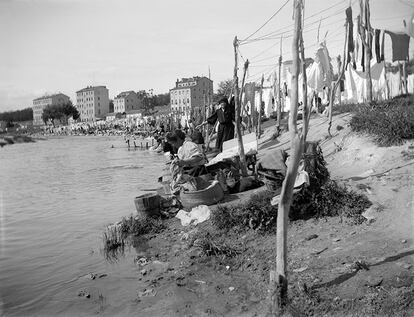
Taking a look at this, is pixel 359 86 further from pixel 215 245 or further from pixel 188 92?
pixel 188 92

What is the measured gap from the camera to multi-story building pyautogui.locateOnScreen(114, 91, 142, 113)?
405 ft

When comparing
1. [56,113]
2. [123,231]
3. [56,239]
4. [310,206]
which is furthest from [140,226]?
[56,113]

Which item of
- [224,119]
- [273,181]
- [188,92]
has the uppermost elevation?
[188,92]

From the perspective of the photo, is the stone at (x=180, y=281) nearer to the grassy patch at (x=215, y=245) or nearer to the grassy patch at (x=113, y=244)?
the grassy patch at (x=215, y=245)

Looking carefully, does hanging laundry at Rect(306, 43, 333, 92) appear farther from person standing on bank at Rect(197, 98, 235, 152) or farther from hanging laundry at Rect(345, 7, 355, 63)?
person standing on bank at Rect(197, 98, 235, 152)

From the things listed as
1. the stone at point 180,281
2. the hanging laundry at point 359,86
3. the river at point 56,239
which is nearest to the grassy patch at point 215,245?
the stone at point 180,281

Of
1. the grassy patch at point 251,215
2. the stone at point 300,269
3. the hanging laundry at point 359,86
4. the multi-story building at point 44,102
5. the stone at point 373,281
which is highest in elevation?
the multi-story building at point 44,102

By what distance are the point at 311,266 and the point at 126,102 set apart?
122171mm

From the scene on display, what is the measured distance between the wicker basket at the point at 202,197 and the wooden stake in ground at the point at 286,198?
3.69m

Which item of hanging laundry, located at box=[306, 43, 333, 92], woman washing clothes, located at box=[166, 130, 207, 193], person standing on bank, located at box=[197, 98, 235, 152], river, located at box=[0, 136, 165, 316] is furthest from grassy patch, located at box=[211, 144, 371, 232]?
hanging laundry, located at box=[306, 43, 333, 92]

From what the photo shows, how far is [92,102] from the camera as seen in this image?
131000 millimetres

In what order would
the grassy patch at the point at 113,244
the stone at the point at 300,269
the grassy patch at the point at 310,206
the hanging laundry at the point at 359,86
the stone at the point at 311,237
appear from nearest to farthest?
the stone at the point at 300,269 → the stone at the point at 311,237 → the grassy patch at the point at 310,206 → the grassy patch at the point at 113,244 → the hanging laundry at the point at 359,86

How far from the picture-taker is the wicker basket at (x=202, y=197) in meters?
7.67

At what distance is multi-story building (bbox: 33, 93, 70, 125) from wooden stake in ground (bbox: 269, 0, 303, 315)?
339ft
